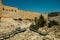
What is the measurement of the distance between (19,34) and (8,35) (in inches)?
79.2

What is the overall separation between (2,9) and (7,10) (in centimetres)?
164

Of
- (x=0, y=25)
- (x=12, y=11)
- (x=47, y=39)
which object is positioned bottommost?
(x=47, y=39)

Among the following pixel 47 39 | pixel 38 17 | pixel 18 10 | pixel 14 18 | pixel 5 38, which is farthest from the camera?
pixel 38 17

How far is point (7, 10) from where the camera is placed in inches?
1154

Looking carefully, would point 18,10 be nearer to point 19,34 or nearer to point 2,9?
point 2,9

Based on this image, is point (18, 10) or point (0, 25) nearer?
point (0, 25)

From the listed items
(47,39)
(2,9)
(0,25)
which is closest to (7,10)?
(2,9)

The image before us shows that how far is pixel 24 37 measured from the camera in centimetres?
1945

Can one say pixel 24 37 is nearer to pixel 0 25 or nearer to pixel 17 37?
pixel 17 37

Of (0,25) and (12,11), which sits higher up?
(12,11)

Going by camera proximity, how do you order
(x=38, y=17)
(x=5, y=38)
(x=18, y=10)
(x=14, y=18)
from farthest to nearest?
(x=38, y=17)
(x=18, y=10)
(x=14, y=18)
(x=5, y=38)

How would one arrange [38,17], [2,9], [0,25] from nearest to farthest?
[0,25], [2,9], [38,17]

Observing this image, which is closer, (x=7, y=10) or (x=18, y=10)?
(x=7, y=10)

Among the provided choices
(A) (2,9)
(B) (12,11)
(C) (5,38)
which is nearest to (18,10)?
(B) (12,11)
